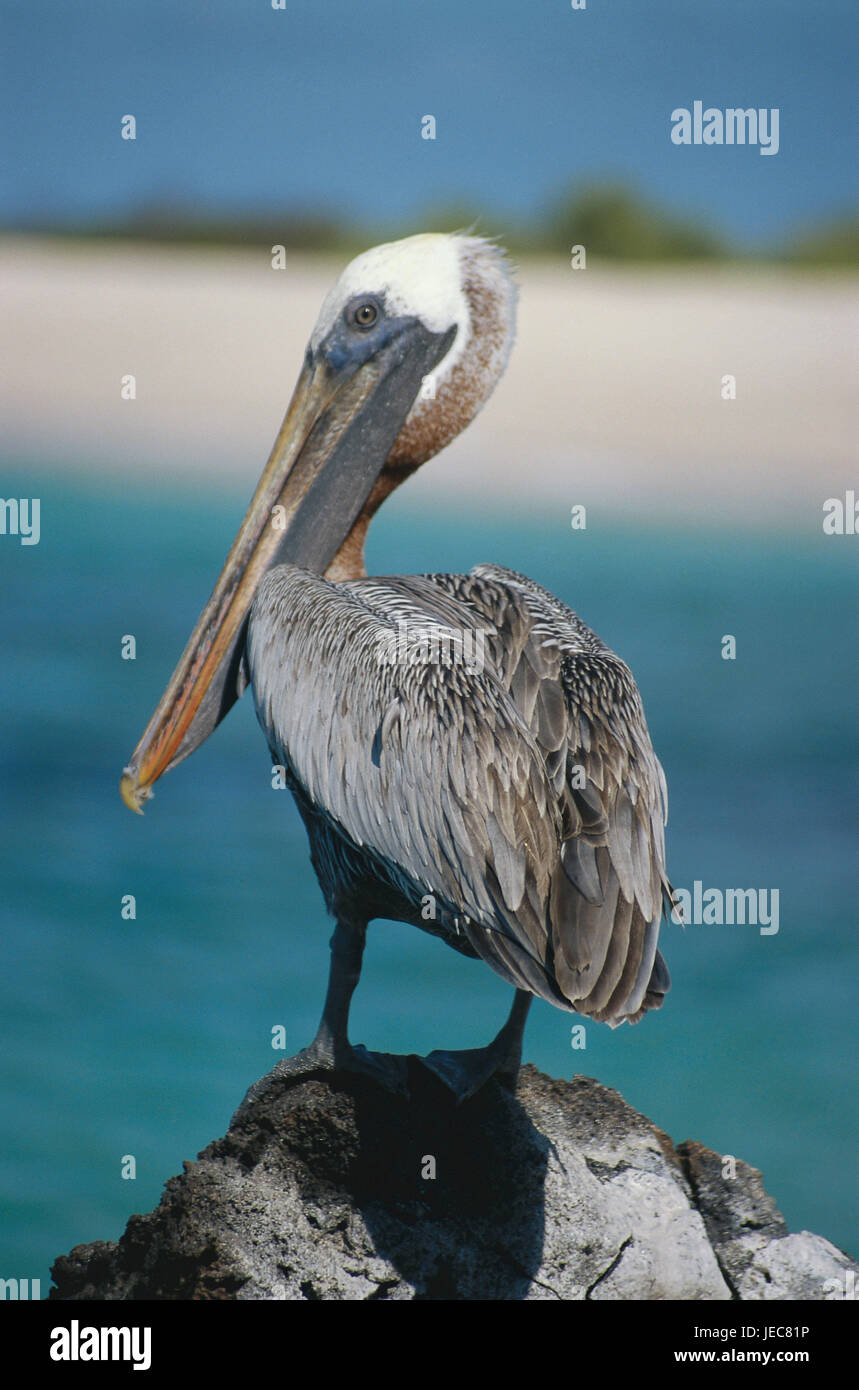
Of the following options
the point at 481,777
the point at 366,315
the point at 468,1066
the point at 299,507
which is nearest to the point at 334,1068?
the point at 468,1066

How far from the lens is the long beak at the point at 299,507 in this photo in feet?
14.1

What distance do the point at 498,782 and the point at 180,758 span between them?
4.37ft

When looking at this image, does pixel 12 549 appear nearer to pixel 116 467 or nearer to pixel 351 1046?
pixel 116 467

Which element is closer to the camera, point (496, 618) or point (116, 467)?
point (496, 618)

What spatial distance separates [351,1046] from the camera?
3904 millimetres

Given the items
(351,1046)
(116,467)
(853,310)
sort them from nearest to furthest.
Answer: (351,1046) < (853,310) < (116,467)

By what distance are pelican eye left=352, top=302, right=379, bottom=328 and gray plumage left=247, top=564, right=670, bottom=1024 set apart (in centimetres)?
83

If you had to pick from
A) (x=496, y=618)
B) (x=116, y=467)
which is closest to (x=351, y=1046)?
(x=496, y=618)

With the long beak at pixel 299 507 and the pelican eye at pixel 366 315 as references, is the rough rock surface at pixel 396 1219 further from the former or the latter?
the pelican eye at pixel 366 315

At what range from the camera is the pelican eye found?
432 centimetres

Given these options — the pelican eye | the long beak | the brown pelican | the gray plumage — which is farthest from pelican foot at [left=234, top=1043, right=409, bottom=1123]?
the pelican eye

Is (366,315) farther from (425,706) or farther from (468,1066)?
(468,1066)

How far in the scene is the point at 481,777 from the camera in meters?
3.35

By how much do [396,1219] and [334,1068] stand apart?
43 centimetres
